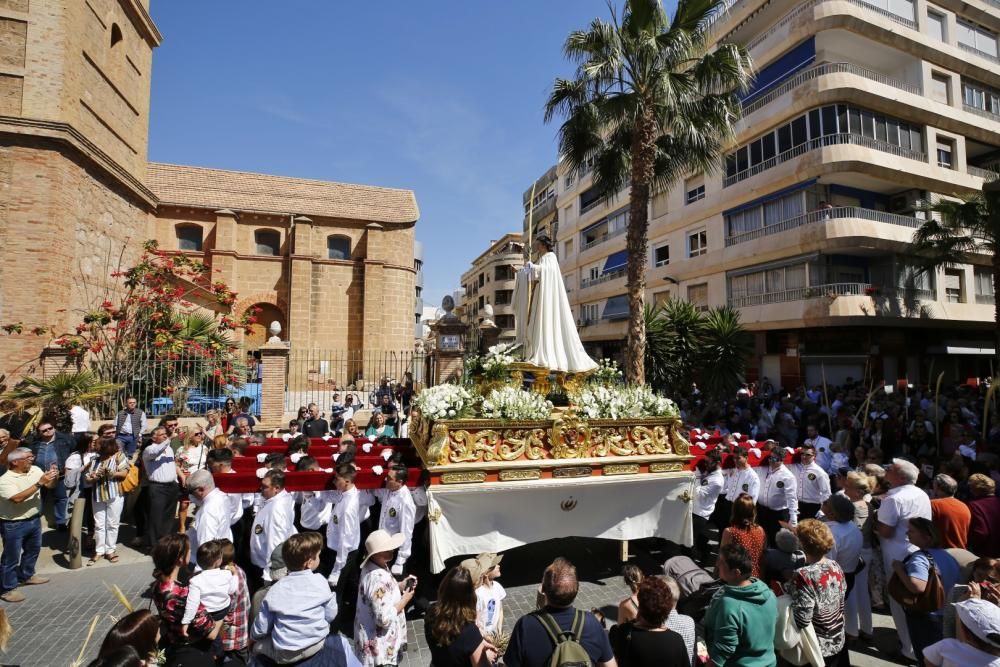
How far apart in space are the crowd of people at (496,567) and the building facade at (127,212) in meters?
7.79

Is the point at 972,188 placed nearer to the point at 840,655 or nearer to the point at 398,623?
the point at 840,655

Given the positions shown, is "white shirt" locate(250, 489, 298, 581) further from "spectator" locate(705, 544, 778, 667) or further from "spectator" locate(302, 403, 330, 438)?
"spectator" locate(302, 403, 330, 438)

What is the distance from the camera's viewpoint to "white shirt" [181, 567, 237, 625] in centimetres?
285

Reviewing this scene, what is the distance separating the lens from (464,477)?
16.7ft

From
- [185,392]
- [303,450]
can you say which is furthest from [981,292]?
[185,392]

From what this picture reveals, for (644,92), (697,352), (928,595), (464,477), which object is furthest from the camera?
(697,352)

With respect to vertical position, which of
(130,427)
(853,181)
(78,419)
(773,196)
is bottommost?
(130,427)

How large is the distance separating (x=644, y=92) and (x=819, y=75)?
36.4ft

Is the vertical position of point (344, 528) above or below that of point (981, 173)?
below

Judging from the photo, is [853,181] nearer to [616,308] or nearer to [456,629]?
[616,308]

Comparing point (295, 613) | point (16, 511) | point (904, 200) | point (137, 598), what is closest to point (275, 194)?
point (16, 511)

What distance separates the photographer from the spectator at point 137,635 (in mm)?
2168

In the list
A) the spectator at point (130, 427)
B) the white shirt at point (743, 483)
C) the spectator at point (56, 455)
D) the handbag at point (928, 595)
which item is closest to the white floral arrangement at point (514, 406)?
the white shirt at point (743, 483)

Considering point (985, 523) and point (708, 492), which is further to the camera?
point (708, 492)
